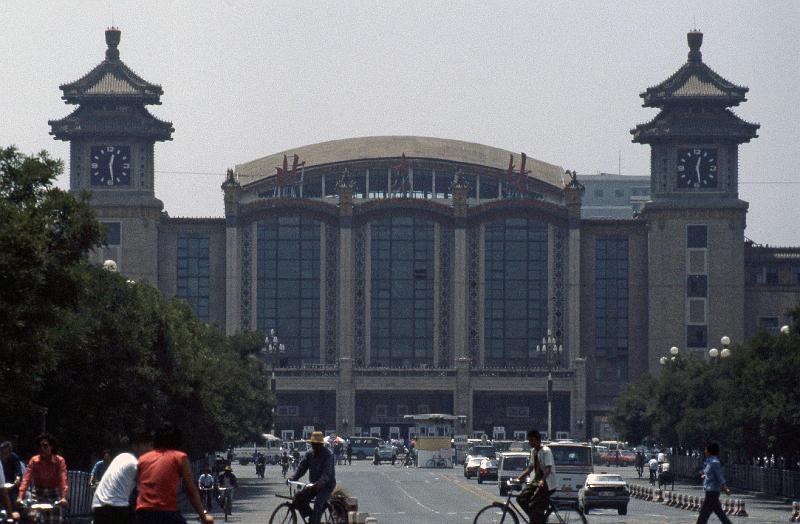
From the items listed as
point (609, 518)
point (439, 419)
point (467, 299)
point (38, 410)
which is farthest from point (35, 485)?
point (467, 299)

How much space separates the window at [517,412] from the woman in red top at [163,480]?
521 feet

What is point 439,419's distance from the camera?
161000 mm

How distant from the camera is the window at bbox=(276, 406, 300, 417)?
180 m

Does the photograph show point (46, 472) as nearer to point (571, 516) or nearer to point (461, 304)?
point (571, 516)

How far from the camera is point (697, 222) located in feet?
589

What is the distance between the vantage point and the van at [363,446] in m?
154

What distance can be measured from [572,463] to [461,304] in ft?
371

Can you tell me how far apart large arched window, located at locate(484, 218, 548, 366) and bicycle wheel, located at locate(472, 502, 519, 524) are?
14608cm

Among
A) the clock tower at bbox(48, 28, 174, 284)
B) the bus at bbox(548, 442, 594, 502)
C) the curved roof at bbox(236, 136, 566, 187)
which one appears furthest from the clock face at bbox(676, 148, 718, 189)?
→ the bus at bbox(548, 442, 594, 502)

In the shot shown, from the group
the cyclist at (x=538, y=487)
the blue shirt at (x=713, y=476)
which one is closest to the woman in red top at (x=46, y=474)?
the cyclist at (x=538, y=487)

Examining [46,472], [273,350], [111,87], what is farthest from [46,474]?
[111,87]

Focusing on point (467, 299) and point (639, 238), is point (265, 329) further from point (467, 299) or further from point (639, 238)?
point (639, 238)

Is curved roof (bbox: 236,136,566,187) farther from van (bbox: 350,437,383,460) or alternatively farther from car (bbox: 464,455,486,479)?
car (bbox: 464,455,486,479)

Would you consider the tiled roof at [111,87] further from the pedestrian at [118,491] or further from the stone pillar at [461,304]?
the pedestrian at [118,491]
